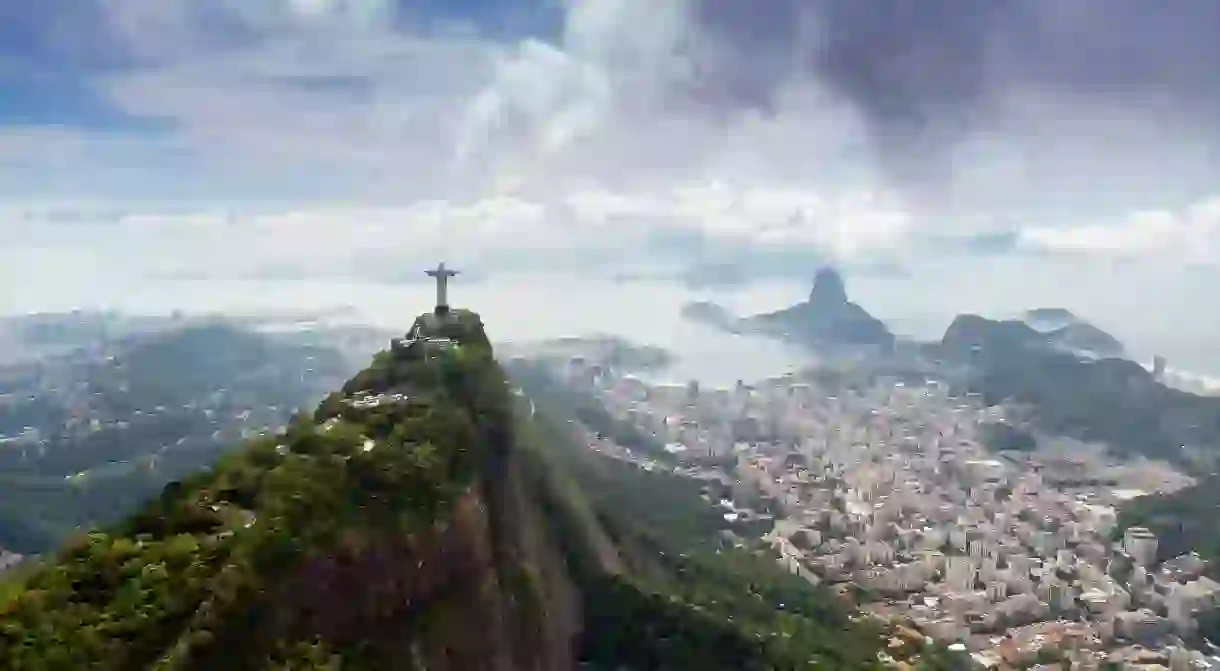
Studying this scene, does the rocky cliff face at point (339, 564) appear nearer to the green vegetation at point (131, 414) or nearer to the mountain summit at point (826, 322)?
the green vegetation at point (131, 414)

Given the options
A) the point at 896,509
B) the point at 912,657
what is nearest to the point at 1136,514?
the point at 896,509

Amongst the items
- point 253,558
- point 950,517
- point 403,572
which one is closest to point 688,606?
point 403,572

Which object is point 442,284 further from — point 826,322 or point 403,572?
point 826,322

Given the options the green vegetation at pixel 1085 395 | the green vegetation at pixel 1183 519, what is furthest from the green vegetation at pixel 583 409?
the green vegetation at pixel 1085 395

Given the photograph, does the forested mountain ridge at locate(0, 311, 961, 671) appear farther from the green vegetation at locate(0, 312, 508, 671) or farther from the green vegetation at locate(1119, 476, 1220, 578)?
the green vegetation at locate(1119, 476, 1220, 578)

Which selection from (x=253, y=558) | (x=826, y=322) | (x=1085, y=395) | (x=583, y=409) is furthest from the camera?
(x=826, y=322)

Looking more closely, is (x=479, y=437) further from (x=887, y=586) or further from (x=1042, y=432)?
(x=1042, y=432)
